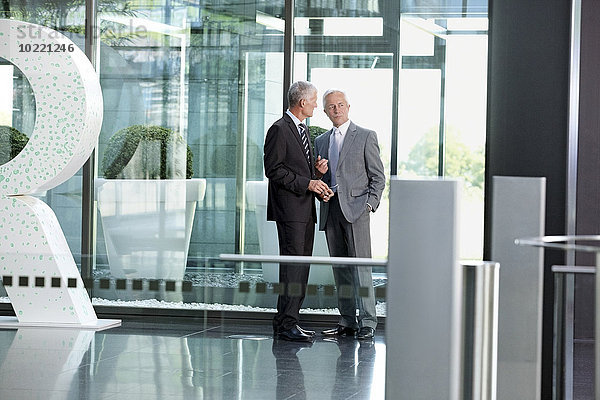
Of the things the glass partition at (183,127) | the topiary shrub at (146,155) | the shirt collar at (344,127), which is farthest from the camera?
the topiary shrub at (146,155)

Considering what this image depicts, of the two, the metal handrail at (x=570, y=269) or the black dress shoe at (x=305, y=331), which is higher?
the metal handrail at (x=570, y=269)

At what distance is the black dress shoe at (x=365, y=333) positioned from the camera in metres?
3.04

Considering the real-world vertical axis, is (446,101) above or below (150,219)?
above

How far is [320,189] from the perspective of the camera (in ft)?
17.1

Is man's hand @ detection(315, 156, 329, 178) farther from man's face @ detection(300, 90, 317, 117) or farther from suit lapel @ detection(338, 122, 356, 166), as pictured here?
man's face @ detection(300, 90, 317, 117)

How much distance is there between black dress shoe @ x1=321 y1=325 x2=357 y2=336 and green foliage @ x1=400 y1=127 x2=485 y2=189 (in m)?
2.89

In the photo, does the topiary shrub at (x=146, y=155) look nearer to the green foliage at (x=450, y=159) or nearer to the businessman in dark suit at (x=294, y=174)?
the businessman in dark suit at (x=294, y=174)

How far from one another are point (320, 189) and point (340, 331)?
2.10 m

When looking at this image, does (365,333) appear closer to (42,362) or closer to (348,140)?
(42,362)

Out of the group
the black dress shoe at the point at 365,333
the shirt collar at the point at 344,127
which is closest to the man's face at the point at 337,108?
the shirt collar at the point at 344,127

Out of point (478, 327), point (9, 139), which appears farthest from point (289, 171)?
point (478, 327)

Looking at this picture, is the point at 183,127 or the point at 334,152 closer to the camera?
the point at 334,152

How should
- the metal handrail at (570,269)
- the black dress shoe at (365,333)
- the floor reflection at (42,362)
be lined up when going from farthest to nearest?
the floor reflection at (42,362) < the black dress shoe at (365,333) < the metal handrail at (570,269)

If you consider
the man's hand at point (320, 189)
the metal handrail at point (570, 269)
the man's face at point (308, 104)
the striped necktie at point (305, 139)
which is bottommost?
the metal handrail at point (570, 269)
